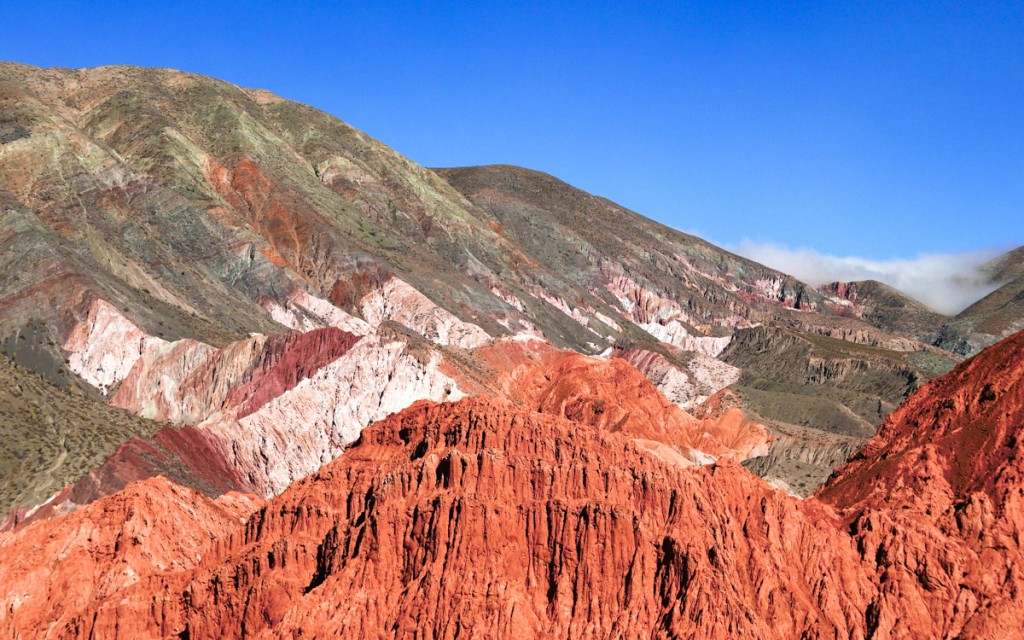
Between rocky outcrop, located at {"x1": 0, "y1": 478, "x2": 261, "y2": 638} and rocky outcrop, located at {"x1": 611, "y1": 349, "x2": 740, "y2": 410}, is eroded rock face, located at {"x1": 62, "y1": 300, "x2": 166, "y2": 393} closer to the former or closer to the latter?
rocky outcrop, located at {"x1": 0, "y1": 478, "x2": 261, "y2": 638}

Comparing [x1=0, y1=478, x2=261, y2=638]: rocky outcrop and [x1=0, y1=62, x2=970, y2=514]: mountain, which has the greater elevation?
[x1=0, y1=62, x2=970, y2=514]: mountain

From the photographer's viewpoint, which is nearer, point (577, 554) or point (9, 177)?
point (577, 554)

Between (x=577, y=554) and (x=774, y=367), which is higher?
(x=774, y=367)

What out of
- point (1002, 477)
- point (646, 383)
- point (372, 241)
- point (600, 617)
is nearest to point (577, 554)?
point (600, 617)

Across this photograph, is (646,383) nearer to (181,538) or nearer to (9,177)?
(9,177)

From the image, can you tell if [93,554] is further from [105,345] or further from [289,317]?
[289,317]

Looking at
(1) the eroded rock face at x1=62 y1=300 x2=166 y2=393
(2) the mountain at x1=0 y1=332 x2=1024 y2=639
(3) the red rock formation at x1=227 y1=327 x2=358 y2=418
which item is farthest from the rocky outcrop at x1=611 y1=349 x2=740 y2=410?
(2) the mountain at x1=0 y1=332 x2=1024 y2=639

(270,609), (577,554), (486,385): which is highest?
(486,385)
